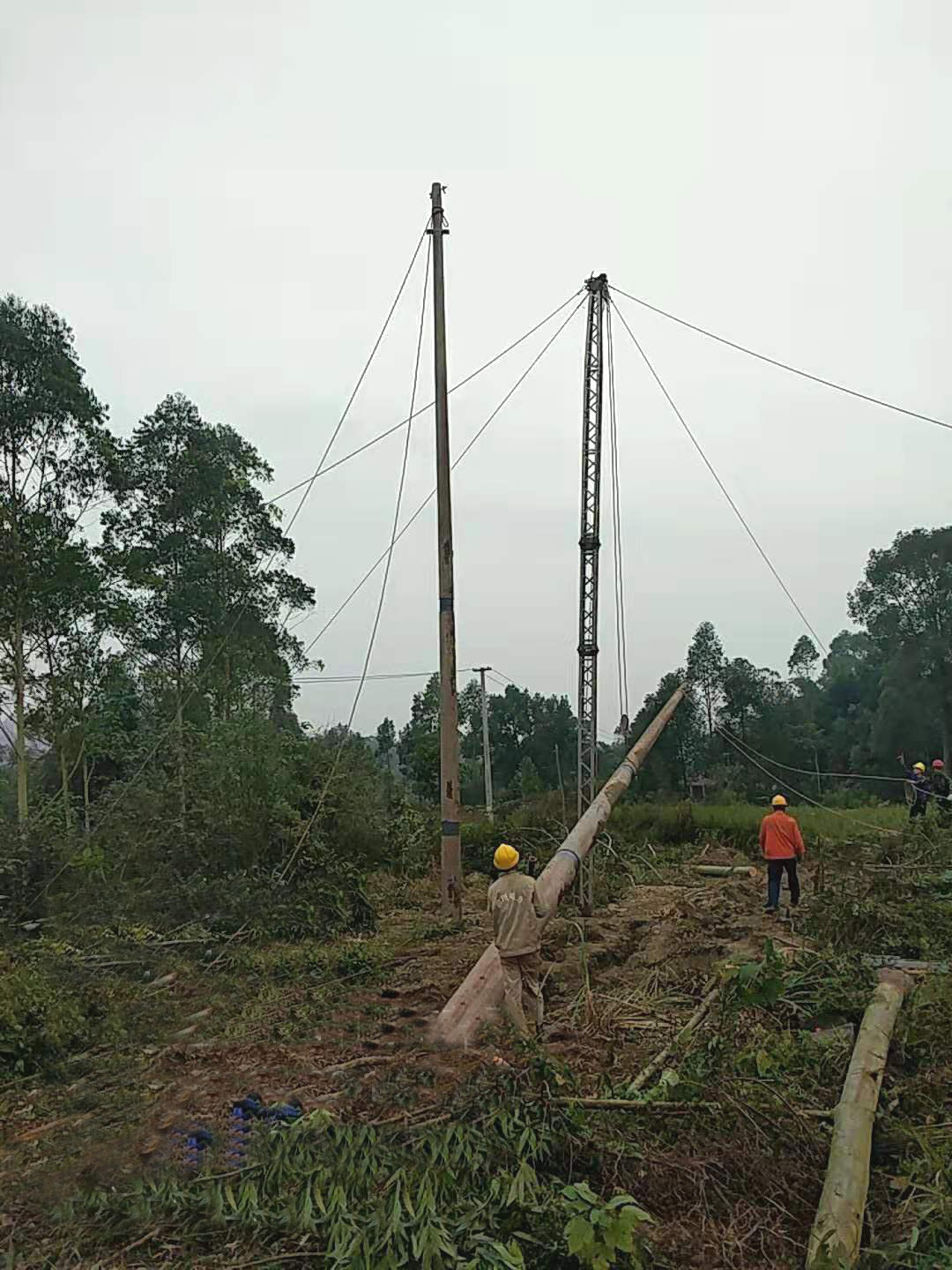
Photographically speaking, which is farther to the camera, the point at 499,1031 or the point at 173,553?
the point at 173,553

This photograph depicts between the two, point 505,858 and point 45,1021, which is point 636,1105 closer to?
point 505,858

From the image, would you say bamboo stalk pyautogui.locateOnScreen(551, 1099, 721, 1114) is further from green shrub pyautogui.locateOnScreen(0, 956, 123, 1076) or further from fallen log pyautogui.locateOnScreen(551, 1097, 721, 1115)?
green shrub pyautogui.locateOnScreen(0, 956, 123, 1076)

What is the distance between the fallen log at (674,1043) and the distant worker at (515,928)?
1.23m

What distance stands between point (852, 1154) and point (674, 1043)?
1797mm

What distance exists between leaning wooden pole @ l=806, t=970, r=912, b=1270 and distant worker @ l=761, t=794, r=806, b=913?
16.9ft

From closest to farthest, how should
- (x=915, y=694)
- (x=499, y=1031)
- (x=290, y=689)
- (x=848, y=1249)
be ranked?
(x=848, y=1249), (x=499, y=1031), (x=290, y=689), (x=915, y=694)

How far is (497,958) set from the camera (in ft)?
25.9

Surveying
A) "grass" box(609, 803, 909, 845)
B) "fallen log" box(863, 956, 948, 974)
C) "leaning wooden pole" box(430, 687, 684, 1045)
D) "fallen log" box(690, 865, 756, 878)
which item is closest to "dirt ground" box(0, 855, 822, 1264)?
"leaning wooden pole" box(430, 687, 684, 1045)

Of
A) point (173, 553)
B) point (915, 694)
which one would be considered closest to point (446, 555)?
point (173, 553)

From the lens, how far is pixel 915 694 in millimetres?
35469

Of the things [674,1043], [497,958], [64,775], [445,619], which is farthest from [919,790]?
[64,775]

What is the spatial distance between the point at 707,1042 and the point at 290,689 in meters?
20.8

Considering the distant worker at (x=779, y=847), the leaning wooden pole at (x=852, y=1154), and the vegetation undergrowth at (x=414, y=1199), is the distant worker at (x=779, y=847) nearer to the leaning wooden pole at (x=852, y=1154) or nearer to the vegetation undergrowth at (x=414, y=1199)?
the leaning wooden pole at (x=852, y=1154)

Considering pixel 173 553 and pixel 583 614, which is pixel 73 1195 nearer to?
pixel 583 614
